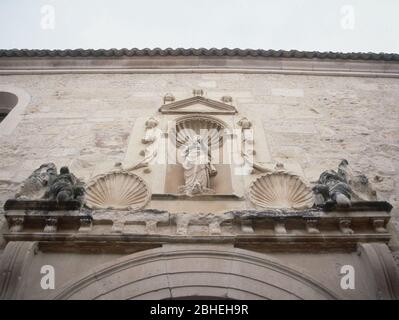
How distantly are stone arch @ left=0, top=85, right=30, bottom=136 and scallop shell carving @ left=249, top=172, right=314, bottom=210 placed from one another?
3.34 meters

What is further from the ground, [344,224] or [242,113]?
[242,113]

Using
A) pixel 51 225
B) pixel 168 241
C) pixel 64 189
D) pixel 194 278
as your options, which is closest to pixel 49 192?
pixel 64 189

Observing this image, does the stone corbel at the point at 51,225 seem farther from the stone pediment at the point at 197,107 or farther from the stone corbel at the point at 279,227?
the stone pediment at the point at 197,107

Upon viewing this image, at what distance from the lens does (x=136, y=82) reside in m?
7.04

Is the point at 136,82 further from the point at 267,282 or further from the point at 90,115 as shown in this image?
the point at 267,282

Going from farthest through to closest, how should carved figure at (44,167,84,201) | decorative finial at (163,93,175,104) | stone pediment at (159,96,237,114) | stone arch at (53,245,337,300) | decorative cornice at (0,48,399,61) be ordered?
1. decorative cornice at (0,48,399,61)
2. decorative finial at (163,93,175,104)
3. stone pediment at (159,96,237,114)
4. carved figure at (44,167,84,201)
5. stone arch at (53,245,337,300)

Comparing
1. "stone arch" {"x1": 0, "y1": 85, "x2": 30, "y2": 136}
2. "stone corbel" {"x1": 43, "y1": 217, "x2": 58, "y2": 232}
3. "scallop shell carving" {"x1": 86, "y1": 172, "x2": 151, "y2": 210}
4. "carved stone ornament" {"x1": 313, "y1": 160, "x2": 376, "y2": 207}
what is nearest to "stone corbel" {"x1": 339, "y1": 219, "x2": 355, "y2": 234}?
"carved stone ornament" {"x1": 313, "y1": 160, "x2": 376, "y2": 207}

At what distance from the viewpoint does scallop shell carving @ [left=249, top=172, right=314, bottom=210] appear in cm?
449

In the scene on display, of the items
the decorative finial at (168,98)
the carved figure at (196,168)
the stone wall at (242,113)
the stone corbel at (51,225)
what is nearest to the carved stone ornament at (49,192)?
the stone corbel at (51,225)

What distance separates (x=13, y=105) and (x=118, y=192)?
3.33 metres

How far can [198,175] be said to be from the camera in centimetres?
470

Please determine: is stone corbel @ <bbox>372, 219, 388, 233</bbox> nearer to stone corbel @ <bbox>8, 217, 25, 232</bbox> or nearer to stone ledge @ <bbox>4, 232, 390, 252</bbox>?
stone ledge @ <bbox>4, 232, 390, 252</bbox>

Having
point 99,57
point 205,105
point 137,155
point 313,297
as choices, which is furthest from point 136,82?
point 313,297

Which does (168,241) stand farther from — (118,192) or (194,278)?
(118,192)
